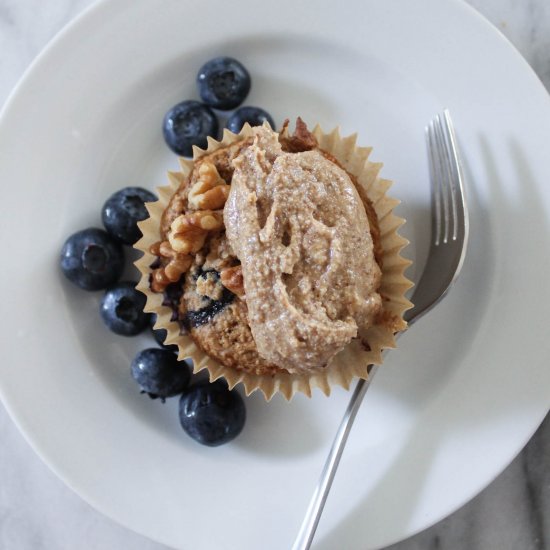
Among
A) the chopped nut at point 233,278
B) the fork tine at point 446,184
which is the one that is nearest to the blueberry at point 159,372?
the chopped nut at point 233,278

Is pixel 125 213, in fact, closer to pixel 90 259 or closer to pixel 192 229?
pixel 90 259

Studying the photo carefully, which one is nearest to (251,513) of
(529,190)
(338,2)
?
(529,190)

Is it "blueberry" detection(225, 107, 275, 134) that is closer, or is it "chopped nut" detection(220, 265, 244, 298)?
"chopped nut" detection(220, 265, 244, 298)

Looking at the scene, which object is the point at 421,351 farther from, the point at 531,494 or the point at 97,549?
the point at 97,549

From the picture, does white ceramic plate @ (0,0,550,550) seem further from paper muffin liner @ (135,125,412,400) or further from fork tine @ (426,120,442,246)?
paper muffin liner @ (135,125,412,400)

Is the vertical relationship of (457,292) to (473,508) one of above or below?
above

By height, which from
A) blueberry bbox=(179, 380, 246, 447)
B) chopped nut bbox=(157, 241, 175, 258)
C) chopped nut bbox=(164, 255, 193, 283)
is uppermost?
chopped nut bbox=(157, 241, 175, 258)

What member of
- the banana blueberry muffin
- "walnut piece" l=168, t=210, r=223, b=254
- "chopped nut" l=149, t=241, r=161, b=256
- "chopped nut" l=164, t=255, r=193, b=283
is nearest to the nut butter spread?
the banana blueberry muffin
